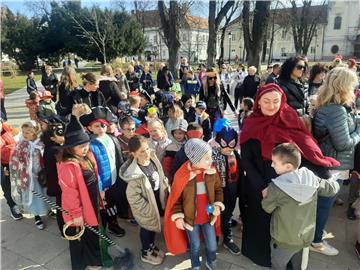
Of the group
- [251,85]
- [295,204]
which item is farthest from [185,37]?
[295,204]

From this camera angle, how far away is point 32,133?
3.72 m

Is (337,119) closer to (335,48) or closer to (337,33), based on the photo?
(337,33)

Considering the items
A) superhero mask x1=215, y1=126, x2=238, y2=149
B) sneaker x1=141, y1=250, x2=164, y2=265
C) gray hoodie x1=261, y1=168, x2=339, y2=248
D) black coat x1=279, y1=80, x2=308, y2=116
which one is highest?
black coat x1=279, y1=80, x2=308, y2=116

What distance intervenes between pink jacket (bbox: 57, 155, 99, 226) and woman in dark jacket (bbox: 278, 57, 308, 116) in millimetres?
2718

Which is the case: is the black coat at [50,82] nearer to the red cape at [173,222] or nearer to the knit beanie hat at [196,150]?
the red cape at [173,222]

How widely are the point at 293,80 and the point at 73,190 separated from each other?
2976 millimetres

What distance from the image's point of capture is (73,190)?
9.20ft

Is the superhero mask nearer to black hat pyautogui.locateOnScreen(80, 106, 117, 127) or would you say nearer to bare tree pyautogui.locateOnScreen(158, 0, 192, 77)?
black hat pyautogui.locateOnScreen(80, 106, 117, 127)

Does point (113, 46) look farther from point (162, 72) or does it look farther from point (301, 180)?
point (301, 180)

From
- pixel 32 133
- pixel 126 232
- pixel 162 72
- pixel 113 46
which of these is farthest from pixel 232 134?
pixel 113 46

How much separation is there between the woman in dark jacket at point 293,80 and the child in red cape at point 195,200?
170 cm

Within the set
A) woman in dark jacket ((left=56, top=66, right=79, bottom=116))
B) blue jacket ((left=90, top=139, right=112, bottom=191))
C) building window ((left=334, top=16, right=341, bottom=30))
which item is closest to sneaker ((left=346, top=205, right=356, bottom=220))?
blue jacket ((left=90, top=139, right=112, bottom=191))

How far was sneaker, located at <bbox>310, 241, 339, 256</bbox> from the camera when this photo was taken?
3301 millimetres

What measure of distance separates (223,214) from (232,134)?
0.96 meters
